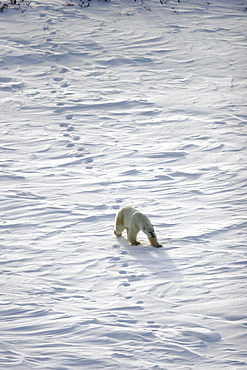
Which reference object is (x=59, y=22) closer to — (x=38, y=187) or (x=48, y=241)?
(x=38, y=187)

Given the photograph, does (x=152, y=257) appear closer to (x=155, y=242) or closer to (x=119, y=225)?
(x=155, y=242)

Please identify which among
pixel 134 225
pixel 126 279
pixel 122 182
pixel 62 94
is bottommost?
pixel 126 279

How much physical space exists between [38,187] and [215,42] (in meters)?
5.94

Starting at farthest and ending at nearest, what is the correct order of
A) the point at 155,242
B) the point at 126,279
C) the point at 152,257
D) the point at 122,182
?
the point at 122,182 < the point at 155,242 < the point at 152,257 < the point at 126,279

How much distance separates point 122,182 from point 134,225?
164 centimetres

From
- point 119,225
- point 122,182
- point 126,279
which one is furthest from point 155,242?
point 122,182

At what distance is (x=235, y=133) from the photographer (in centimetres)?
823

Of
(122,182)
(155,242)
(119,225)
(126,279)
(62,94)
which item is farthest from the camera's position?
(62,94)

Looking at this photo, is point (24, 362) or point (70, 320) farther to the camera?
point (70, 320)

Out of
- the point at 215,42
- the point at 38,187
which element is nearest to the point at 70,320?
the point at 38,187

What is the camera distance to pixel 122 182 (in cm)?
705

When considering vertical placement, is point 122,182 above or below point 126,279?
above

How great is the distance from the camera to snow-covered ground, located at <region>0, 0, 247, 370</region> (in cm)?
439

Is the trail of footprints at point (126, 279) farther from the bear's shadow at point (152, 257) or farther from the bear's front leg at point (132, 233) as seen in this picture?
the bear's front leg at point (132, 233)
